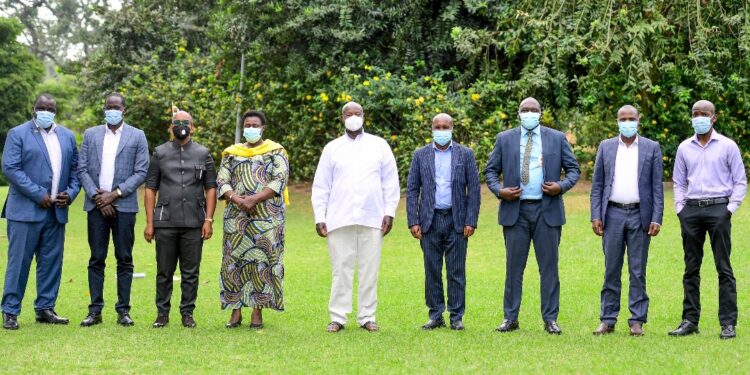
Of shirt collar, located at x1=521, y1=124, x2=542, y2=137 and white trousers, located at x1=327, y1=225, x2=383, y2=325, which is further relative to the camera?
white trousers, located at x1=327, y1=225, x2=383, y2=325

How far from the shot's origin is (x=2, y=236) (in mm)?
21781

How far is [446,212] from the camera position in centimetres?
1006

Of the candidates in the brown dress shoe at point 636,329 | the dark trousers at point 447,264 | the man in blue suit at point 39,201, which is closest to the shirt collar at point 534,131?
the dark trousers at point 447,264

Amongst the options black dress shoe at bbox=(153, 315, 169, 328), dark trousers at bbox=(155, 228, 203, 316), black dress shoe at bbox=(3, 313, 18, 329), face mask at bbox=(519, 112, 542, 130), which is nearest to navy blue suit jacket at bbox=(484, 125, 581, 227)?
face mask at bbox=(519, 112, 542, 130)

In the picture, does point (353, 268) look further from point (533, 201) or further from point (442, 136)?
point (533, 201)

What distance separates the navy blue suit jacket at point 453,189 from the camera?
10.0 meters

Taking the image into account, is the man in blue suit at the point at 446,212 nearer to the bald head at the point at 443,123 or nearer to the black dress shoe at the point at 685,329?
the bald head at the point at 443,123

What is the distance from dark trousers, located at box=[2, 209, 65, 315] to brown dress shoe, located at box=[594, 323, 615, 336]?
5203 millimetres

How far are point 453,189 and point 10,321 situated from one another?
4.40 meters

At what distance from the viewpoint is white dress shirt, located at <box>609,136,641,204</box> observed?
9.65 metres

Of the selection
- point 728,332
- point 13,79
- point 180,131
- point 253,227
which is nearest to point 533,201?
point 728,332

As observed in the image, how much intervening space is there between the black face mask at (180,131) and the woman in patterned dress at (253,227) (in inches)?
17.4

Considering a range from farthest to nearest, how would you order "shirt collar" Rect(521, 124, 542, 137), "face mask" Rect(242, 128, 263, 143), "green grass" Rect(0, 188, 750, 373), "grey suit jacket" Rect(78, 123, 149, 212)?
"grey suit jacket" Rect(78, 123, 149, 212), "face mask" Rect(242, 128, 263, 143), "shirt collar" Rect(521, 124, 542, 137), "green grass" Rect(0, 188, 750, 373)

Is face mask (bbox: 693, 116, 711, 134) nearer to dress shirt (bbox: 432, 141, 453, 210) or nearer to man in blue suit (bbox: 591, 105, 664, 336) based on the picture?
man in blue suit (bbox: 591, 105, 664, 336)
